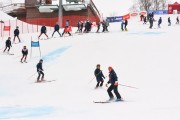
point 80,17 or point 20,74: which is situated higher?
point 80,17

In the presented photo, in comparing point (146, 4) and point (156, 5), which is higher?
point (146, 4)

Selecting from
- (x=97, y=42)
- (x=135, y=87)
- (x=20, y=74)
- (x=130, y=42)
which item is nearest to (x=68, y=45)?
(x=97, y=42)

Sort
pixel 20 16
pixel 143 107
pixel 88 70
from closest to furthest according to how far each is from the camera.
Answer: pixel 143 107
pixel 88 70
pixel 20 16

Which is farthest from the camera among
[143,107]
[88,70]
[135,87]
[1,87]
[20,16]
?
[20,16]

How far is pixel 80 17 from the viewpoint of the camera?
5828cm

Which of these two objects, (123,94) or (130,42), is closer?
(123,94)

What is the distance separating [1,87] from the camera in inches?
898

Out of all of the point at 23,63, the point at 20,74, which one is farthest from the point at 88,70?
the point at 23,63

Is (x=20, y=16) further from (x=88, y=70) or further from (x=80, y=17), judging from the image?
(x=88, y=70)

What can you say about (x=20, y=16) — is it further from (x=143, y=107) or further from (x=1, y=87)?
(x=143, y=107)

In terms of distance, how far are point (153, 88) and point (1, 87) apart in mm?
8317

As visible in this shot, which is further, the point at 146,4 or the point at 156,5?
the point at 146,4

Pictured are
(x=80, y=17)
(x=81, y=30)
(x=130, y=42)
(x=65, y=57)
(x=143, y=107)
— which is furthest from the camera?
(x=80, y=17)

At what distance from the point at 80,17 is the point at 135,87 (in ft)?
129
